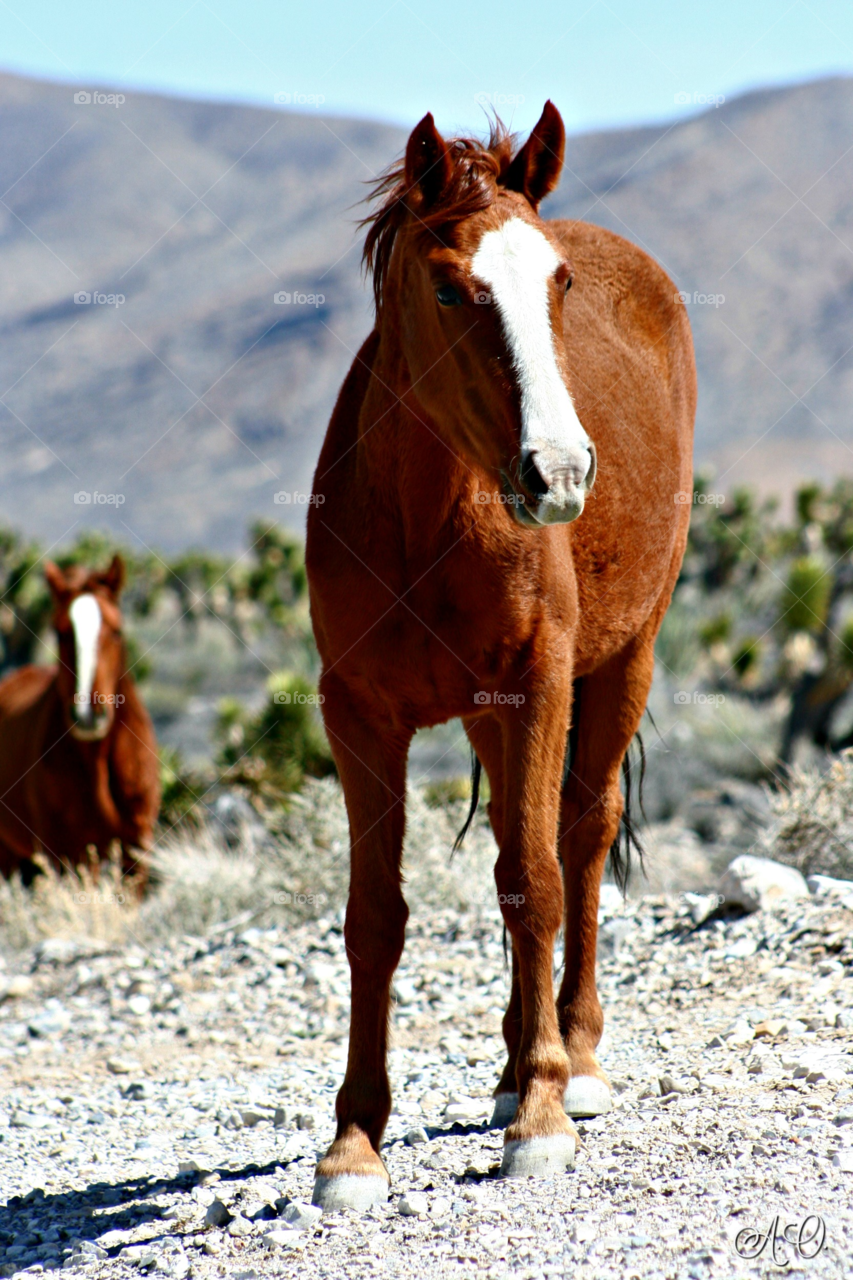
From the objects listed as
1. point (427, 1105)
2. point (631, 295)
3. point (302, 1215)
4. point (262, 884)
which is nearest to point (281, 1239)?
point (302, 1215)

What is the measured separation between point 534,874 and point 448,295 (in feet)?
5.58

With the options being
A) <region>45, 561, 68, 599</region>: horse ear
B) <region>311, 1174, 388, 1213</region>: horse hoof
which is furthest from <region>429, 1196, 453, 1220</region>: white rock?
<region>45, 561, 68, 599</region>: horse ear

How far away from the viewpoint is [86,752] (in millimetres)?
9875

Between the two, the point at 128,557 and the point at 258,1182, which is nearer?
the point at 258,1182

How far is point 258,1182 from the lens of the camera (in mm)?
4121

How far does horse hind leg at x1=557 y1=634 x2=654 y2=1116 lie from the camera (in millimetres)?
4652

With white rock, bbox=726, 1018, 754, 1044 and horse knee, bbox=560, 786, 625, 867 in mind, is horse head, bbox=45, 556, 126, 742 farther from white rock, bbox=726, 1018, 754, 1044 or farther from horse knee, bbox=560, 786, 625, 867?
white rock, bbox=726, 1018, 754, 1044

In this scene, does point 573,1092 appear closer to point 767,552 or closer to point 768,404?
point 767,552

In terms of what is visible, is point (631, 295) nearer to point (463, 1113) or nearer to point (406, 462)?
point (406, 462)

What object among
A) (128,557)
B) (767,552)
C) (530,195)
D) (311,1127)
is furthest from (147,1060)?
(128,557)

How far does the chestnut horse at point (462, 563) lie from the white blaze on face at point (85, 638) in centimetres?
525

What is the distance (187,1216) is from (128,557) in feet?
88.3
